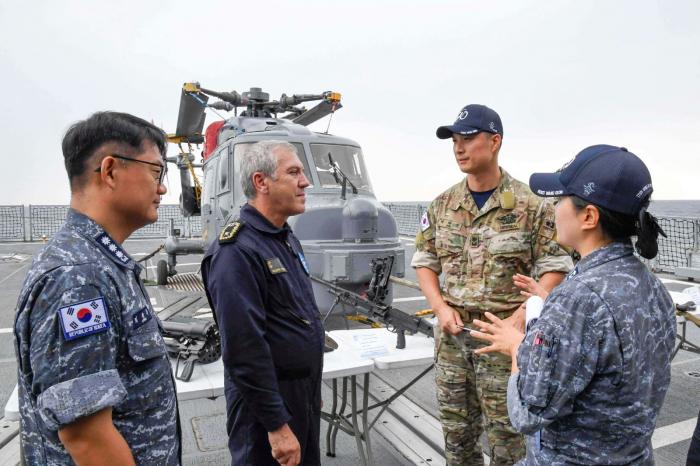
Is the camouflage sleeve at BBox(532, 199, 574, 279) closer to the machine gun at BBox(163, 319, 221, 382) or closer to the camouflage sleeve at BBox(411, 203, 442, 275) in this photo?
the camouflage sleeve at BBox(411, 203, 442, 275)

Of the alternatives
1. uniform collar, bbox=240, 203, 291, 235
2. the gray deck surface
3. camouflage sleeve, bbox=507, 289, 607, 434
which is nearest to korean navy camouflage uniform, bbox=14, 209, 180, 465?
uniform collar, bbox=240, 203, 291, 235

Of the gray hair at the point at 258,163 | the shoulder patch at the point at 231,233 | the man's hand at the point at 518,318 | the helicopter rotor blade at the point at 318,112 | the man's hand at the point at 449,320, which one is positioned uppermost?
the helicopter rotor blade at the point at 318,112

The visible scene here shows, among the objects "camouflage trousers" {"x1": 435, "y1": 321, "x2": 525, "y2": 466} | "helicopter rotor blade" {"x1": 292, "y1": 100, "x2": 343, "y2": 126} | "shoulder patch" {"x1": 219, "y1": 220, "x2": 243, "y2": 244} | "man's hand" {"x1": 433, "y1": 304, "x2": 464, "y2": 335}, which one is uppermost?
"helicopter rotor blade" {"x1": 292, "y1": 100, "x2": 343, "y2": 126}

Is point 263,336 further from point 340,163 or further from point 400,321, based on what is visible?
A: point 340,163

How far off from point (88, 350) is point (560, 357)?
116 centimetres

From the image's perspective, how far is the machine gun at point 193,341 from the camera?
265 centimetres

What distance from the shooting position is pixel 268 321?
79.9 inches

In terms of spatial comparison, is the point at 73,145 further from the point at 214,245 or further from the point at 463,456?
the point at 463,456

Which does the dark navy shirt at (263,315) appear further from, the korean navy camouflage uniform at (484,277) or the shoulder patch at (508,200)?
the shoulder patch at (508,200)

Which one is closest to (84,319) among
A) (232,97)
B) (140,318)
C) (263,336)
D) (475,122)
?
(140,318)

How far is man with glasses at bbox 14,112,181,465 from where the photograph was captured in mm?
1145

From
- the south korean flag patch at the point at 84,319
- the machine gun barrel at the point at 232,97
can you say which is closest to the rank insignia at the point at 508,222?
the south korean flag patch at the point at 84,319

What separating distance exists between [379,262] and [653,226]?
9.03 ft

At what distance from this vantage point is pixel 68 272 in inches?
46.5
